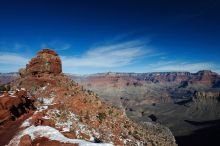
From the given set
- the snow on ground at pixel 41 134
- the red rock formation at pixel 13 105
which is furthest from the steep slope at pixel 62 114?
the red rock formation at pixel 13 105

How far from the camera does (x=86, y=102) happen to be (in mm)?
39250

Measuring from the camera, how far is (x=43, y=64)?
47125 millimetres

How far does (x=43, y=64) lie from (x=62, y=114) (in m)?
17.3

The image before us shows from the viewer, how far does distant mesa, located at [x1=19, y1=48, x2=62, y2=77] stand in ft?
154

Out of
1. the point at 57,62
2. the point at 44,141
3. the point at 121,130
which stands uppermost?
the point at 57,62

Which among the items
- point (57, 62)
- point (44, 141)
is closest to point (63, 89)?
point (57, 62)

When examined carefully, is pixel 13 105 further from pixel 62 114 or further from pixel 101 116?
pixel 101 116

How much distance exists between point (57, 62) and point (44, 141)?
95.9ft

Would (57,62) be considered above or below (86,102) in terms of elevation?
above

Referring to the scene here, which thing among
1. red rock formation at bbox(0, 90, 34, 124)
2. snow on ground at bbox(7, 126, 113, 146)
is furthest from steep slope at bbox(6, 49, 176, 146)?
red rock formation at bbox(0, 90, 34, 124)

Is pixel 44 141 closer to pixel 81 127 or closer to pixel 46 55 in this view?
pixel 81 127

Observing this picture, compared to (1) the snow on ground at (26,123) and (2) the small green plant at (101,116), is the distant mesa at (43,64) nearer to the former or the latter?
(2) the small green plant at (101,116)

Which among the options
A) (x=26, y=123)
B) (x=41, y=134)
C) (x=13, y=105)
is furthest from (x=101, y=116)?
(x=41, y=134)

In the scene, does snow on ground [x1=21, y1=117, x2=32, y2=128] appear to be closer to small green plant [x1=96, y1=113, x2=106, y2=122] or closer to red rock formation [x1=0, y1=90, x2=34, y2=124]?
red rock formation [x1=0, y1=90, x2=34, y2=124]
